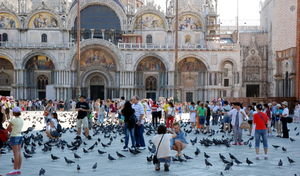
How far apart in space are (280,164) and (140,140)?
5435 millimetres

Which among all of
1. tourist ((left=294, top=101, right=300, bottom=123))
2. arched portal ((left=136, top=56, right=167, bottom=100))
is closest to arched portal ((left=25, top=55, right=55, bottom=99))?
arched portal ((left=136, top=56, right=167, bottom=100))

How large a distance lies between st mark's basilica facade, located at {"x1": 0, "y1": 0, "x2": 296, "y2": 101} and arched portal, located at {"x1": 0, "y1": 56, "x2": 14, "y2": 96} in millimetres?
111

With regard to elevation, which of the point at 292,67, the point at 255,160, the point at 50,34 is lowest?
the point at 255,160

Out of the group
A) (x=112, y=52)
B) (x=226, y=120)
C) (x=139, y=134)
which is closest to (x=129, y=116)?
(x=139, y=134)

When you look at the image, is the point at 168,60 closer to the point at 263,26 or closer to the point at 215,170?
the point at 263,26

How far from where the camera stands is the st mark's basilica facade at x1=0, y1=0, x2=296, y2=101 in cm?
5234

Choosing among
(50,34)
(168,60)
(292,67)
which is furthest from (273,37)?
(50,34)

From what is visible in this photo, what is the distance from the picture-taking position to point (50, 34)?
2159 inches

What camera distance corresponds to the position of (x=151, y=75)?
5500cm

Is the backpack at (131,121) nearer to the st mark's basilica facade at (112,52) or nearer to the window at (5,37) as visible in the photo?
the st mark's basilica facade at (112,52)

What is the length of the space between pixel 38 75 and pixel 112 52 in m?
9.37

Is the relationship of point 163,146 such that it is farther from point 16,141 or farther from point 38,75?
point 38,75

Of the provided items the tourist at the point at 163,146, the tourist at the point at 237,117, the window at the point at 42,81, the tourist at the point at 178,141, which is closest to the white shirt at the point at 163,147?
the tourist at the point at 163,146

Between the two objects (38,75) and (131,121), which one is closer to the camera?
(131,121)
